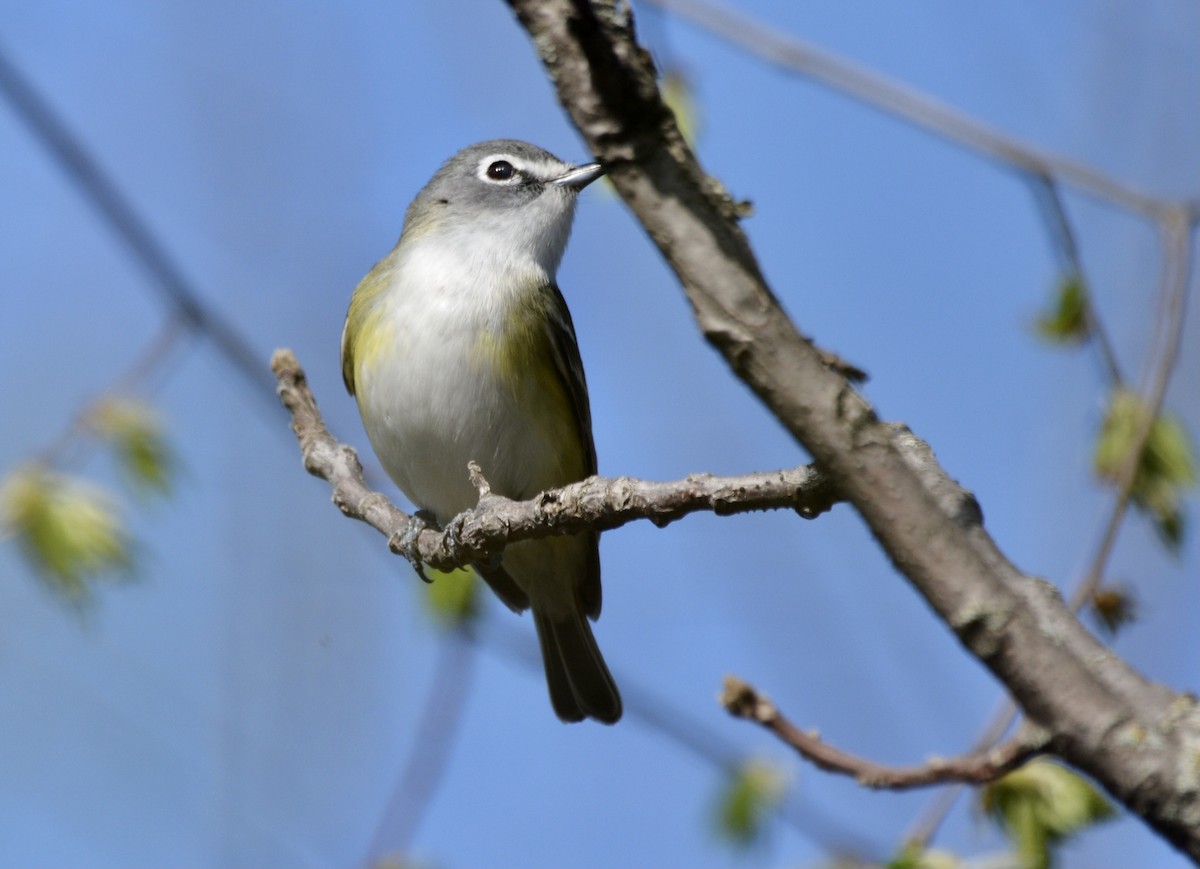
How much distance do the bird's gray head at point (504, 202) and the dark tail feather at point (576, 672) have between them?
6.63 ft

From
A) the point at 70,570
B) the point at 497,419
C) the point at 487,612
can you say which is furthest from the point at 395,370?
the point at 70,570

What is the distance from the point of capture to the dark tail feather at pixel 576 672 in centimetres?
661

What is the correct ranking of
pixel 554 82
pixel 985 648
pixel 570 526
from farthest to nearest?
pixel 570 526, pixel 554 82, pixel 985 648

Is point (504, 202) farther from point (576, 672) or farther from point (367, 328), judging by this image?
point (576, 672)

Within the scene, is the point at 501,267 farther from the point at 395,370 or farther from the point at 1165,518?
the point at 1165,518

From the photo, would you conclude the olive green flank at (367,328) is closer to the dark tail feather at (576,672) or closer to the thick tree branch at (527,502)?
the thick tree branch at (527,502)

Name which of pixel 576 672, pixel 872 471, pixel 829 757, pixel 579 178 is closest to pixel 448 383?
pixel 579 178

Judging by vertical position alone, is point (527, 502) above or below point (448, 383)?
below

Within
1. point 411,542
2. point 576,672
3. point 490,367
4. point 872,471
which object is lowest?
point 872,471

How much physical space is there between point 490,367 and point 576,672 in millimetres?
2105

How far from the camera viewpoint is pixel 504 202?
6.37 metres

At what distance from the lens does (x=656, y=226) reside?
1533 millimetres

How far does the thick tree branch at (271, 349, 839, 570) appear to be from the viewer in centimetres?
247

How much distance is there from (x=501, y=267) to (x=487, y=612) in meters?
1.65
